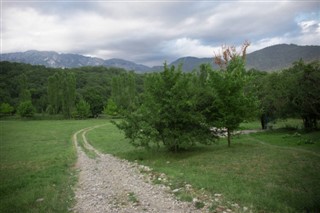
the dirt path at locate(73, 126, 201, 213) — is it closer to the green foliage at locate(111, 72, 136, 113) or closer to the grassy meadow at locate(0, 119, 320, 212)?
the grassy meadow at locate(0, 119, 320, 212)

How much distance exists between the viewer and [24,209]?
11836 mm

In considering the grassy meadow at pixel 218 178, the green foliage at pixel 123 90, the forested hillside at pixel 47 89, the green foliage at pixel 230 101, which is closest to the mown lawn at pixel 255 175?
the grassy meadow at pixel 218 178

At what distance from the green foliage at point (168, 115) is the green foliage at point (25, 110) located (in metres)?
87.1

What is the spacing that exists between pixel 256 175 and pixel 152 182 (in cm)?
648

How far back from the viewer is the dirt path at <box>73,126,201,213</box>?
11430 mm

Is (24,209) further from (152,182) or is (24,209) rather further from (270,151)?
(270,151)

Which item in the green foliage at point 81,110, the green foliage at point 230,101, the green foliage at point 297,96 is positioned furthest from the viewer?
the green foliage at point 81,110

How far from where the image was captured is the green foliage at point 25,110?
97.4 metres

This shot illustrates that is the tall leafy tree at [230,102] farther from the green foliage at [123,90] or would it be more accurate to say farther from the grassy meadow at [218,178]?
the green foliage at [123,90]

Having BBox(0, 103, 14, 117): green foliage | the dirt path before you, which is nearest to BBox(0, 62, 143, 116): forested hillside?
BBox(0, 103, 14, 117): green foliage

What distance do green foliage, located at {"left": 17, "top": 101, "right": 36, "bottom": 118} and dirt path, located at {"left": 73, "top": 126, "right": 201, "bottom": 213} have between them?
295 feet

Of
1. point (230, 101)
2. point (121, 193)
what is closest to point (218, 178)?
point (121, 193)

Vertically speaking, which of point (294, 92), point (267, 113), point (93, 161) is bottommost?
point (93, 161)

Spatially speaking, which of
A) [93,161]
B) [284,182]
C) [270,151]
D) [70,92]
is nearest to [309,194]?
[284,182]
